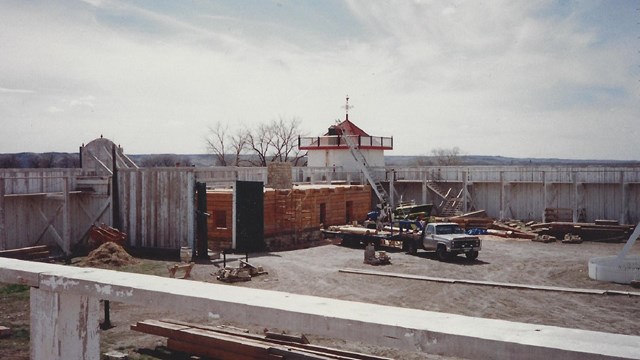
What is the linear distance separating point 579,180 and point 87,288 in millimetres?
38497

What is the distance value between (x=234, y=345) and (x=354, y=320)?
744 centimetres

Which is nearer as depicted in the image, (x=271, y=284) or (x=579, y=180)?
(x=271, y=284)

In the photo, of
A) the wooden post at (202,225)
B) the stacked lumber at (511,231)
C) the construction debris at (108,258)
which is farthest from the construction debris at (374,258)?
the stacked lumber at (511,231)

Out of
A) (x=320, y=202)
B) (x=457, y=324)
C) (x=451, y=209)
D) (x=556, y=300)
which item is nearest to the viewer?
(x=457, y=324)

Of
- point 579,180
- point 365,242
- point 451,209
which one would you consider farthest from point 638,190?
point 365,242

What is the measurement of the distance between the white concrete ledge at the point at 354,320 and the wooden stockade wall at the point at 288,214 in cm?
2415

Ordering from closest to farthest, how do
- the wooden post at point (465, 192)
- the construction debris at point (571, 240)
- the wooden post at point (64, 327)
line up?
1. the wooden post at point (64, 327)
2. the construction debris at point (571, 240)
3. the wooden post at point (465, 192)

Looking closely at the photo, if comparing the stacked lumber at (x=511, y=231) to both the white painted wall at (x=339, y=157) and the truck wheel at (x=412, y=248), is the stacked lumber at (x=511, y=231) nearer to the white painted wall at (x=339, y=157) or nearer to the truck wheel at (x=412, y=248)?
the truck wheel at (x=412, y=248)

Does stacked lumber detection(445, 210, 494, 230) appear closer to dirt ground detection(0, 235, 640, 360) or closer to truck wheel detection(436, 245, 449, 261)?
dirt ground detection(0, 235, 640, 360)

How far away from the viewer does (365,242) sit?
28.7 metres

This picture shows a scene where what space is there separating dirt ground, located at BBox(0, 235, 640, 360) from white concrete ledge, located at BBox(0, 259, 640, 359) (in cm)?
831

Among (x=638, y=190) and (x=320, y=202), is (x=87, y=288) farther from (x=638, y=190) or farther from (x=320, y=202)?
(x=638, y=190)

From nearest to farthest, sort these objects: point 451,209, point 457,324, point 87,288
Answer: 1. point 457,324
2. point 87,288
3. point 451,209

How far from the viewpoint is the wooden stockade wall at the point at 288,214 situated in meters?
27.1
